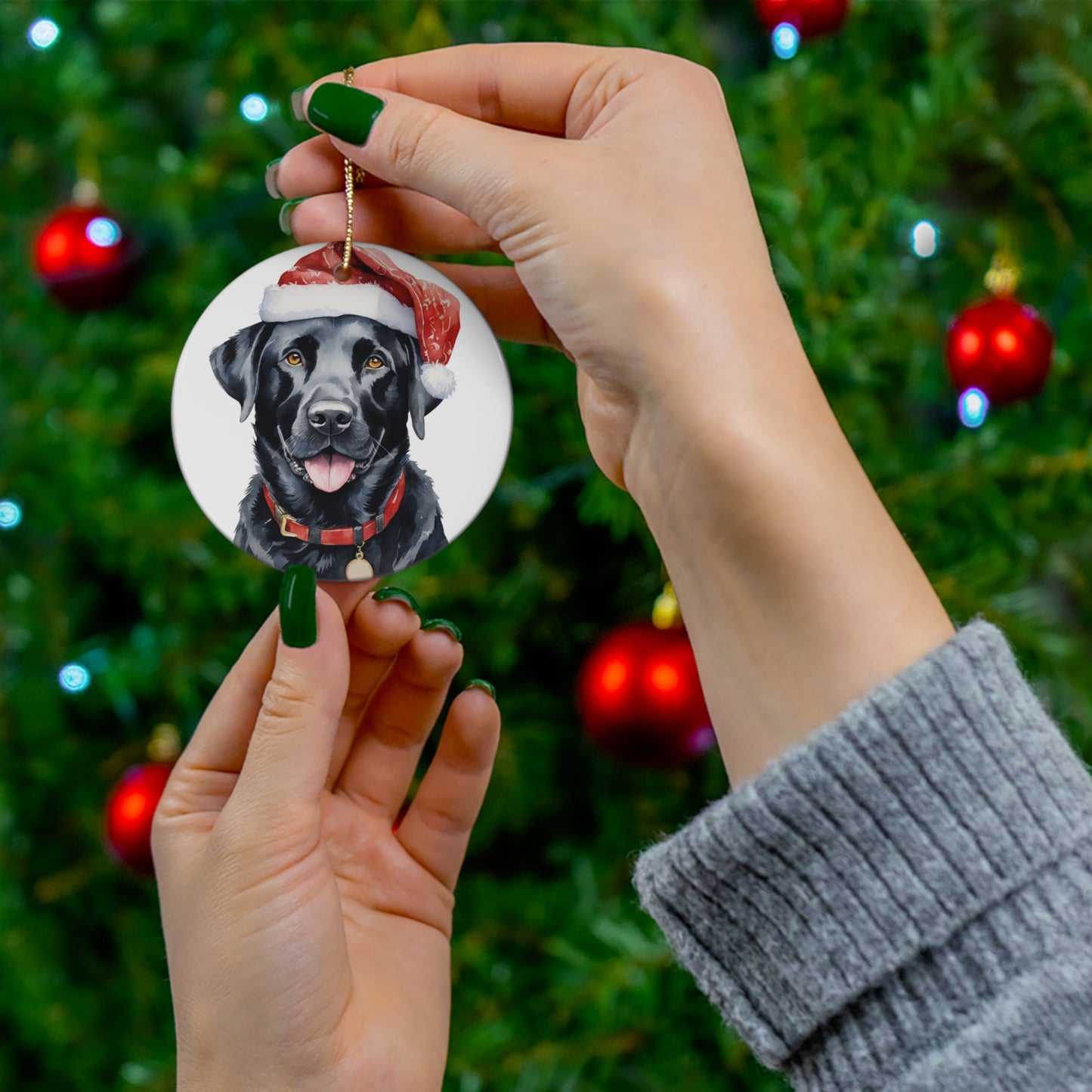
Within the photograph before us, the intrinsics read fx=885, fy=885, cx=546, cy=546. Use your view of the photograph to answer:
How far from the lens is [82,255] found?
917 millimetres

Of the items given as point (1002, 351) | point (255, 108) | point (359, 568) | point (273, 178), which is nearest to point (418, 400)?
point (359, 568)

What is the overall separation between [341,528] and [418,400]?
0.38 ft

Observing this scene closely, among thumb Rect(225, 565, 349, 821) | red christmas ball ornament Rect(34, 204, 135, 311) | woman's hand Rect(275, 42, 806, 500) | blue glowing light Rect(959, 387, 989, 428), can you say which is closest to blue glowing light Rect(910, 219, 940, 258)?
blue glowing light Rect(959, 387, 989, 428)

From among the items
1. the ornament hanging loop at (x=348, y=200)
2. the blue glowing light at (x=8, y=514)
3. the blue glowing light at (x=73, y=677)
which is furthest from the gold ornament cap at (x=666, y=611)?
the blue glowing light at (x=8, y=514)

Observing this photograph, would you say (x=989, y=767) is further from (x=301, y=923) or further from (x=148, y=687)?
(x=148, y=687)

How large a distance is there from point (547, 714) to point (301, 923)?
0.46m

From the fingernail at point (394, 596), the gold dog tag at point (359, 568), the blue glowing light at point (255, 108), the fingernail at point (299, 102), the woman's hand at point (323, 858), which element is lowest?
the woman's hand at point (323, 858)

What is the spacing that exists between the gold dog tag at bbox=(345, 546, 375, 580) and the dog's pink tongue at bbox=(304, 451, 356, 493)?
0.05 metres

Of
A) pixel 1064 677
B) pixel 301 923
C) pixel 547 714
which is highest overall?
pixel 1064 677

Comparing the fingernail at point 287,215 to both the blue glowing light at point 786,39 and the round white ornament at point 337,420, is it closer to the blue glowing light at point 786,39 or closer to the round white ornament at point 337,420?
the round white ornament at point 337,420

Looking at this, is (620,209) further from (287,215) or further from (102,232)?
(102,232)

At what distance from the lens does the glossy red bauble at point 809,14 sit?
0.83 meters

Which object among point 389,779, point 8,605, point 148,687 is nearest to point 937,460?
point 389,779

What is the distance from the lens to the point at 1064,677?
89cm
